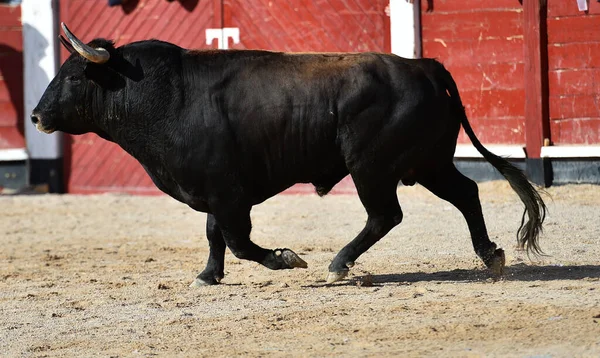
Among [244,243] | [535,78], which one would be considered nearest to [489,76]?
[535,78]

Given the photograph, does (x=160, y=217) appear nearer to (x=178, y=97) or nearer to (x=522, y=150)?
(x=522, y=150)

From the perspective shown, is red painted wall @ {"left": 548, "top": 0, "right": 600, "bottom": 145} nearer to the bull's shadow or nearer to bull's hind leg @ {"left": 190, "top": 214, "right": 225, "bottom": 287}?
the bull's shadow

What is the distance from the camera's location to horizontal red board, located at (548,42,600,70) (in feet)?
38.7

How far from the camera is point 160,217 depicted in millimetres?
12094

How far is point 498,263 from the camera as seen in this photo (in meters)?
7.38

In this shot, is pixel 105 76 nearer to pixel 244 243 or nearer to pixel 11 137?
pixel 244 243

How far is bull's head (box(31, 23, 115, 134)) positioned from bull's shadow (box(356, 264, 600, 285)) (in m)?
2.04

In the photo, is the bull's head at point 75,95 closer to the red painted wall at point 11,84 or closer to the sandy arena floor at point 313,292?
the sandy arena floor at point 313,292

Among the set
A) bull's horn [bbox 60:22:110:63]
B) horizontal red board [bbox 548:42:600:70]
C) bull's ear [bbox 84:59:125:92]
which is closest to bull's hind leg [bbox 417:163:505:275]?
bull's ear [bbox 84:59:125:92]

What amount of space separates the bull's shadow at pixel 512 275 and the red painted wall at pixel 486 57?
4.66m

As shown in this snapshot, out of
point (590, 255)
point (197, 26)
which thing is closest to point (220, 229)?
point (590, 255)

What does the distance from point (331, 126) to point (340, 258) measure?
0.82 meters

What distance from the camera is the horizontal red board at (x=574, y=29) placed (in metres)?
11.7

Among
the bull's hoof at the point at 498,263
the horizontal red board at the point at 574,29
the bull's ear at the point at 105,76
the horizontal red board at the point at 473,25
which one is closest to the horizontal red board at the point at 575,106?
the horizontal red board at the point at 574,29
